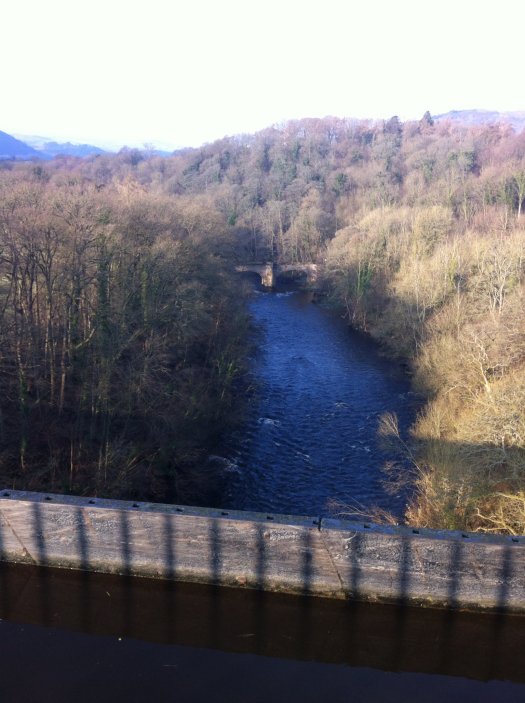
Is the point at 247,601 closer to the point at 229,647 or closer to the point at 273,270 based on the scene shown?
the point at 229,647

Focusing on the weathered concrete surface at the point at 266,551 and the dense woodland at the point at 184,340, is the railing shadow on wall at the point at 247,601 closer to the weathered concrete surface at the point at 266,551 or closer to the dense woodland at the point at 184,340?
the weathered concrete surface at the point at 266,551

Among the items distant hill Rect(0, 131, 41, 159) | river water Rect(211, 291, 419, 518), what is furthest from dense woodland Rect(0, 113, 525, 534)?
distant hill Rect(0, 131, 41, 159)

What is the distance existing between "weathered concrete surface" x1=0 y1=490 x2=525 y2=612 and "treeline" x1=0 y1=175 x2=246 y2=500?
4284 millimetres

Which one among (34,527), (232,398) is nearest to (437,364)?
(232,398)

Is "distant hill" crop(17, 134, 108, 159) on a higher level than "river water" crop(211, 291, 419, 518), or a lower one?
higher

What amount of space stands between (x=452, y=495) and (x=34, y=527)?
28.7ft

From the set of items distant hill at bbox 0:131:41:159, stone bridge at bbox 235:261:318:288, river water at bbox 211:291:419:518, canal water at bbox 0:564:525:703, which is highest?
distant hill at bbox 0:131:41:159

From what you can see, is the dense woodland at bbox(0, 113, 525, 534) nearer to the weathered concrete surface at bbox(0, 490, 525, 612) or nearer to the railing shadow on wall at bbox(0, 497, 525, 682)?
the weathered concrete surface at bbox(0, 490, 525, 612)

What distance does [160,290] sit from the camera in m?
21.9

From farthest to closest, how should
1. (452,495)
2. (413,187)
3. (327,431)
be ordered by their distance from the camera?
(413,187) → (327,431) → (452,495)

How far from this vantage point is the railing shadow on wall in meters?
10.1

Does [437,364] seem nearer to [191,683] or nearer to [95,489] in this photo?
[95,489]

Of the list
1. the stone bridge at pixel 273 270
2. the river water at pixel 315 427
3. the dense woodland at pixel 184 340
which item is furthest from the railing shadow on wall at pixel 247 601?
the stone bridge at pixel 273 270

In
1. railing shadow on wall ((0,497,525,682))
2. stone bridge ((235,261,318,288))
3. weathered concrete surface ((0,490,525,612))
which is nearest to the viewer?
railing shadow on wall ((0,497,525,682))
